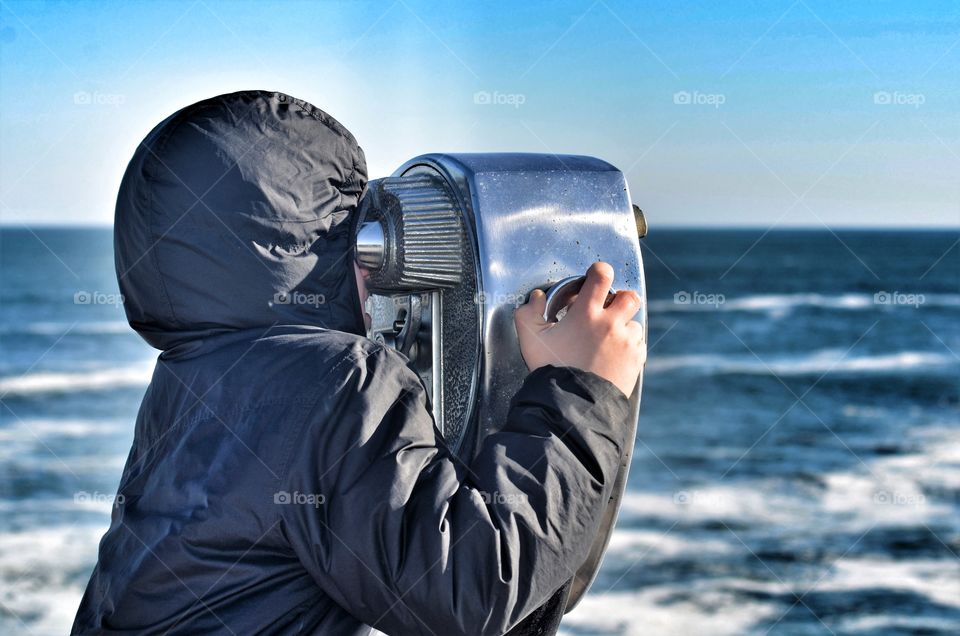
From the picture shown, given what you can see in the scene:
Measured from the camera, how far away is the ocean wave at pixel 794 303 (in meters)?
26.8

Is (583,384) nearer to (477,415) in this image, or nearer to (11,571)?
(477,415)

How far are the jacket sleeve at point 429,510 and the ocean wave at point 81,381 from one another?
14644 millimetres

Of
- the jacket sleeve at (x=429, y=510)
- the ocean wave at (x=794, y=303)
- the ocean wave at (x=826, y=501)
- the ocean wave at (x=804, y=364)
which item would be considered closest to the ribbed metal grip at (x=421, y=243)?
the jacket sleeve at (x=429, y=510)

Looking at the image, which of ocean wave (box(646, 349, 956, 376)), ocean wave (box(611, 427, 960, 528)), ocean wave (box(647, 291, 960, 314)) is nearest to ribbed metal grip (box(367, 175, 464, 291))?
ocean wave (box(611, 427, 960, 528))

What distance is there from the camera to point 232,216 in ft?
3.80

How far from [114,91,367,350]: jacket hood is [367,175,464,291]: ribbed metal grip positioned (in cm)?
10

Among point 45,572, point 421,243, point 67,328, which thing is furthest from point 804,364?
point 421,243

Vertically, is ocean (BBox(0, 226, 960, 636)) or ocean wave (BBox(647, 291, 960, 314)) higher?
ocean wave (BBox(647, 291, 960, 314))

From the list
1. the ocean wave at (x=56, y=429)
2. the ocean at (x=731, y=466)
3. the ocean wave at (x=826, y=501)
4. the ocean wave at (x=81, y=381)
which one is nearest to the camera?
the ocean at (x=731, y=466)

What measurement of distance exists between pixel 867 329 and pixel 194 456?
81.0 feet

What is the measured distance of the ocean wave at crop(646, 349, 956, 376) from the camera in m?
19.2

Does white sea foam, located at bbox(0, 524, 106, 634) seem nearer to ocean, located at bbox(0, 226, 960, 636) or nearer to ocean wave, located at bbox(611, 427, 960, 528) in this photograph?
ocean, located at bbox(0, 226, 960, 636)

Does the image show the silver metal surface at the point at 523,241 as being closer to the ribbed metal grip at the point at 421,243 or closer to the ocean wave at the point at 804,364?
the ribbed metal grip at the point at 421,243

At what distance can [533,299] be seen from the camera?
4.12 ft
